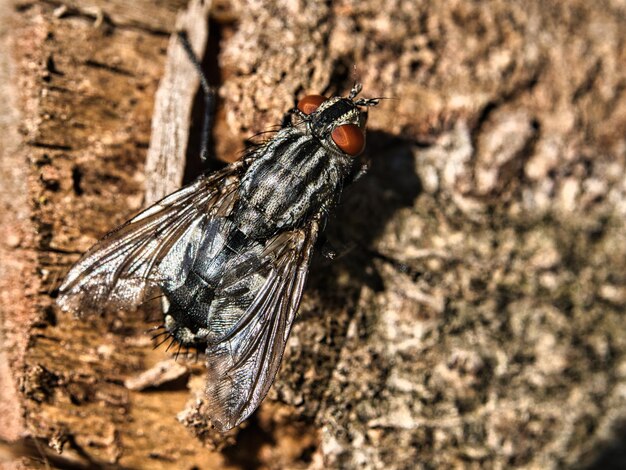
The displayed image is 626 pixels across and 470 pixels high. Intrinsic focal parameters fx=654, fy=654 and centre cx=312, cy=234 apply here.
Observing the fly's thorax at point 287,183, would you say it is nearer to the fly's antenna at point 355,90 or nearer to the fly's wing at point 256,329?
the fly's wing at point 256,329

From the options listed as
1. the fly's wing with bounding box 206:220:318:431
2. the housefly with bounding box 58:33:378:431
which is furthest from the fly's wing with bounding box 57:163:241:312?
the fly's wing with bounding box 206:220:318:431

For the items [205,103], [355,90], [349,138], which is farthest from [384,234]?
[205,103]

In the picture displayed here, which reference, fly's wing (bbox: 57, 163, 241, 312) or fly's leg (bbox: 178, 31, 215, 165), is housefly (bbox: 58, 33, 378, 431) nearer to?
fly's wing (bbox: 57, 163, 241, 312)

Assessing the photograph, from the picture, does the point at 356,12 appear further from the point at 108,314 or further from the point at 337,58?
the point at 108,314

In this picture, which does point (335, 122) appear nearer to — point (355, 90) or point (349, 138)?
point (349, 138)

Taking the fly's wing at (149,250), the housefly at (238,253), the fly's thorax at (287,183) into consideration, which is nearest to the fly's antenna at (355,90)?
the housefly at (238,253)

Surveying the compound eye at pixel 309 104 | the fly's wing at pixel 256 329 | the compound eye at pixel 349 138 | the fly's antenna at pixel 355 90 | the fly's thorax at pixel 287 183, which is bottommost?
the fly's wing at pixel 256 329
